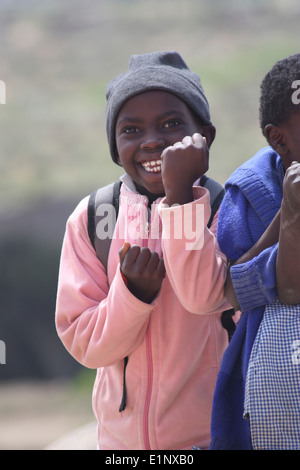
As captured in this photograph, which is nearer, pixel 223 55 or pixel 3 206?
pixel 3 206

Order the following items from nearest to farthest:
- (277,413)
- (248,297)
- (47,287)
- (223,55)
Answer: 1. (277,413)
2. (248,297)
3. (47,287)
4. (223,55)

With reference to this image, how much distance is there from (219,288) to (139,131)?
0.58m

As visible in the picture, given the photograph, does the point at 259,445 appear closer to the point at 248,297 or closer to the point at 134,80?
the point at 248,297

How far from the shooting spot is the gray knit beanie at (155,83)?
2.37 m

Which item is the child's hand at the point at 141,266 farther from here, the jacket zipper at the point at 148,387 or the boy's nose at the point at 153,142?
the boy's nose at the point at 153,142

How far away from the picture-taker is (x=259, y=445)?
1879 mm

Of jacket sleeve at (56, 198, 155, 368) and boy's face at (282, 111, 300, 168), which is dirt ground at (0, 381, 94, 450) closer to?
jacket sleeve at (56, 198, 155, 368)

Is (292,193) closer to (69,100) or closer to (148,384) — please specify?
(148,384)

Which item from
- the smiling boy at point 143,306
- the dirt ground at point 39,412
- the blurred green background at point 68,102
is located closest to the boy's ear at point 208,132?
the smiling boy at point 143,306

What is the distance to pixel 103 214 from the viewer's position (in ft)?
8.05

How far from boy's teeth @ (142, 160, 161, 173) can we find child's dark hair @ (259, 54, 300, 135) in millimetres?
365

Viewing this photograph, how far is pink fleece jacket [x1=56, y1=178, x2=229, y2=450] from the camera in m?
2.28

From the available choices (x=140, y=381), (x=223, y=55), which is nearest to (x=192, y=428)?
(x=140, y=381)

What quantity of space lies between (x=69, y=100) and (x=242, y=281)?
10.9 meters
